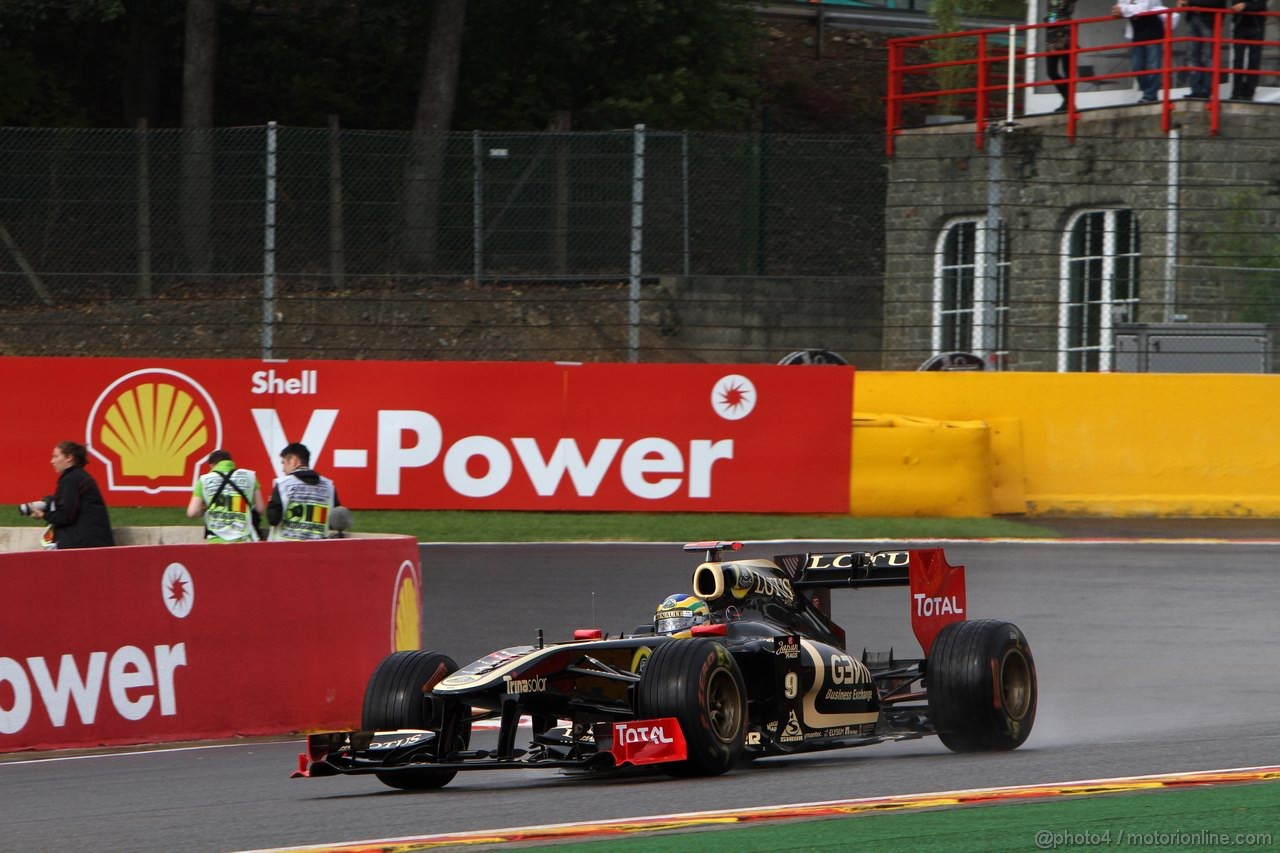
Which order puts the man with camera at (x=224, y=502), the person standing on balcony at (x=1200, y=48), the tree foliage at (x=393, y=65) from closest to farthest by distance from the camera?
the man with camera at (x=224, y=502)
the person standing on balcony at (x=1200, y=48)
the tree foliage at (x=393, y=65)

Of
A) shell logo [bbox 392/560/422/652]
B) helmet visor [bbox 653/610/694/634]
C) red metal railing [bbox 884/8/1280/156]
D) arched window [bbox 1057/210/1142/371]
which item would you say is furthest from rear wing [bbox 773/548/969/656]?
red metal railing [bbox 884/8/1280/156]

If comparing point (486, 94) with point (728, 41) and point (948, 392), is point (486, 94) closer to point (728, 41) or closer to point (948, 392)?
point (728, 41)

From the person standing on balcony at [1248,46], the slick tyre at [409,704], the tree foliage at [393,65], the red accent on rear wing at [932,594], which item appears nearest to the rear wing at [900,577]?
the red accent on rear wing at [932,594]

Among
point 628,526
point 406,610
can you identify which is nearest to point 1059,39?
point 628,526

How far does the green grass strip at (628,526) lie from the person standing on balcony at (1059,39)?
856cm

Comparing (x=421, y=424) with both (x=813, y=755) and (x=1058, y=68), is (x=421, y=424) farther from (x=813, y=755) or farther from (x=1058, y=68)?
(x=1058, y=68)

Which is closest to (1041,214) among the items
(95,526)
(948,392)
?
(948,392)

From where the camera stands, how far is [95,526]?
39.2ft

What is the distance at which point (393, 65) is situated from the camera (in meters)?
29.7

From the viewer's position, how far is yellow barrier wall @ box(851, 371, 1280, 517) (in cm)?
1683

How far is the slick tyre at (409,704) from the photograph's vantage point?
7.41m

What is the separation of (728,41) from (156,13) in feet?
30.7

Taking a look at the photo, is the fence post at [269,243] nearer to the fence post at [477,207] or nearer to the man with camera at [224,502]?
the fence post at [477,207]

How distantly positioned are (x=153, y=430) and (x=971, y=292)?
35.1 ft
